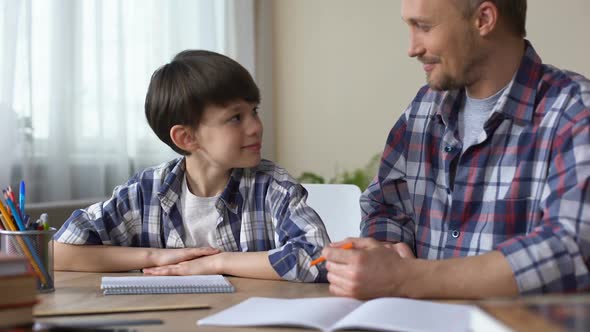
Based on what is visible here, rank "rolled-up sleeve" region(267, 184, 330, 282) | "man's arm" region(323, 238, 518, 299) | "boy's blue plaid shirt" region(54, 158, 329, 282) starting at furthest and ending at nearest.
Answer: "boy's blue plaid shirt" region(54, 158, 329, 282) < "rolled-up sleeve" region(267, 184, 330, 282) < "man's arm" region(323, 238, 518, 299)

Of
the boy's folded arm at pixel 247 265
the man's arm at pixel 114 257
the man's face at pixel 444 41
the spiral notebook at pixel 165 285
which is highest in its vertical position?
the man's face at pixel 444 41

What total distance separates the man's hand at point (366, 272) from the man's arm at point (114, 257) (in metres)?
0.43

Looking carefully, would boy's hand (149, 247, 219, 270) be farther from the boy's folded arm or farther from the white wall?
the white wall

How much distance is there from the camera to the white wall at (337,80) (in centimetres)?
402

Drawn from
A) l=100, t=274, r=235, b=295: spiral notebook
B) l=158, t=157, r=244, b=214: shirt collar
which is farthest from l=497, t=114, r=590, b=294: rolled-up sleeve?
l=158, t=157, r=244, b=214: shirt collar

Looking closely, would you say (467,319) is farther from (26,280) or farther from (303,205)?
(303,205)

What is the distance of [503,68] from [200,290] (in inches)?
29.3

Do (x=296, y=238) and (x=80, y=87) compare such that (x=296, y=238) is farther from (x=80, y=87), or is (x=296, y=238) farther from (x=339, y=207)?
(x=80, y=87)

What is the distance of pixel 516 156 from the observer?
150 cm

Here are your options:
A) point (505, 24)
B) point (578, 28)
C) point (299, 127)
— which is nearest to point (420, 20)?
point (505, 24)

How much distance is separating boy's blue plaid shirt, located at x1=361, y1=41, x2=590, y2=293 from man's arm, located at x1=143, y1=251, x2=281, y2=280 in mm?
250

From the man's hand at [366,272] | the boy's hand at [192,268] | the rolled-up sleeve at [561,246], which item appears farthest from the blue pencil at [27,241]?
the rolled-up sleeve at [561,246]

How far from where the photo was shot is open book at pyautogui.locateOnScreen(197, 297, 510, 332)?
3.32ft

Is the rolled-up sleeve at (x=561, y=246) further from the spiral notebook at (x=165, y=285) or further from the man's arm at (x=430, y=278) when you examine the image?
the spiral notebook at (x=165, y=285)
